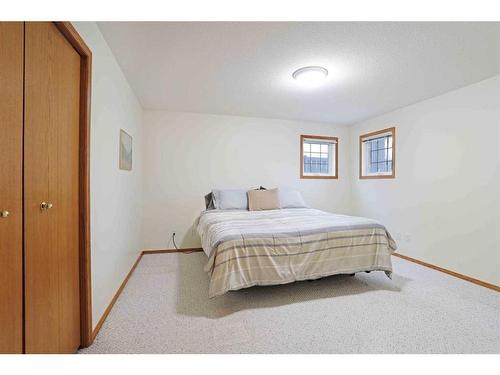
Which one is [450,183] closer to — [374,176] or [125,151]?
[374,176]

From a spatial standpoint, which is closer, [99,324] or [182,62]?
[99,324]

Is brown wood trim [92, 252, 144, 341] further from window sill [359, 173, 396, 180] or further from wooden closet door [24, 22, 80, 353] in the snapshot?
window sill [359, 173, 396, 180]

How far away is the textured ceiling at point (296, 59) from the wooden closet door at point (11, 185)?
3.13 ft

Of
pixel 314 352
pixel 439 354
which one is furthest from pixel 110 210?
pixel 439 354

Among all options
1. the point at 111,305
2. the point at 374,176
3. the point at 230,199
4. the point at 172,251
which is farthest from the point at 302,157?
the point at 111,305

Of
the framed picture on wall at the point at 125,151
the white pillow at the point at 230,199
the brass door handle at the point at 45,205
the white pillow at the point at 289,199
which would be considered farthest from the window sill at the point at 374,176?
the brass door handle at the point at 45,205

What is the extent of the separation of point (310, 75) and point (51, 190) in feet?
7.35

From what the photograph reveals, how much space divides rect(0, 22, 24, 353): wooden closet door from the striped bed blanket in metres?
1.17

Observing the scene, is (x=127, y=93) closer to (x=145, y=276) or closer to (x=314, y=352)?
(x=145, y=276)

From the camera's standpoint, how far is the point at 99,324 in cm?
166

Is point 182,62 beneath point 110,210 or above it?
above

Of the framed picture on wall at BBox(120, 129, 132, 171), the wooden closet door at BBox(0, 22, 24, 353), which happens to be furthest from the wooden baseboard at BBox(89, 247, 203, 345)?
the framed picture on wall at BBox(120, 129, 132, 171)

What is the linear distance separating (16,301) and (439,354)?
7.26 feet

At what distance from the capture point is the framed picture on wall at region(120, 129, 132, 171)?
7.55 feet
